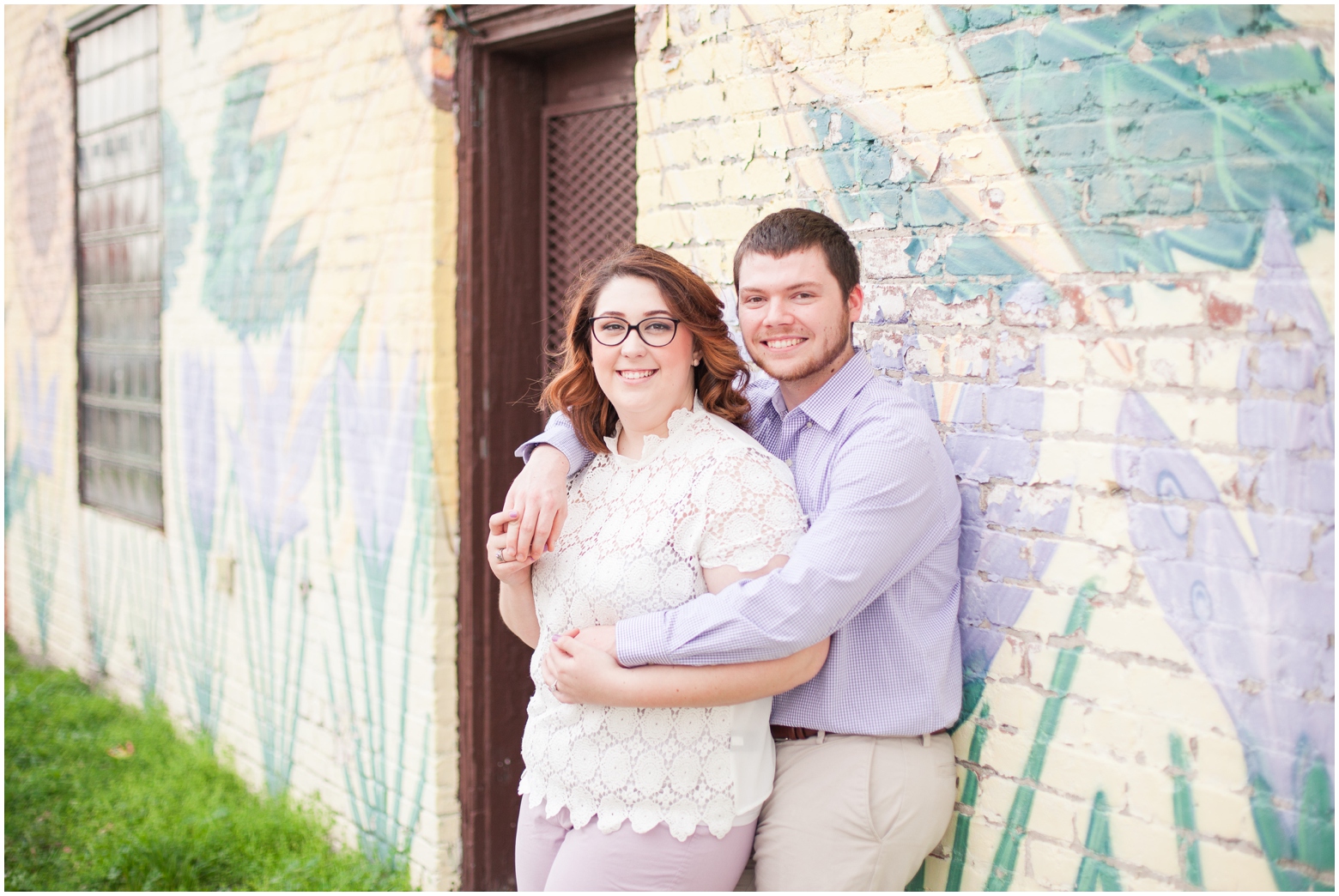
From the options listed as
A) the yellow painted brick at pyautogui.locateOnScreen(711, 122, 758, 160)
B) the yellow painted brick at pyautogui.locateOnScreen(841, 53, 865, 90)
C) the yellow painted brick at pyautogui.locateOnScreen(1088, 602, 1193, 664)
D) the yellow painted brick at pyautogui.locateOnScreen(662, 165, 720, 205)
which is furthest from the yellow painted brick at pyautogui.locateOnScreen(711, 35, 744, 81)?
the yellow painted brick at pyautogui.locateOnScreen(1088, 602, 1193, 664)

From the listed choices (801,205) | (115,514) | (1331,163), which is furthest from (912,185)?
(115,514)

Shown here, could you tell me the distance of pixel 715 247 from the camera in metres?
2.85

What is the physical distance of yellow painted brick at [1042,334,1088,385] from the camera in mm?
2125

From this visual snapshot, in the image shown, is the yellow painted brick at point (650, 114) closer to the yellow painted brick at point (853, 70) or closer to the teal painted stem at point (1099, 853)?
the yellow painted brick at point (853, 70)

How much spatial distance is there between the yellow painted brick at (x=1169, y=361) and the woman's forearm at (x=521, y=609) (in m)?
1.37

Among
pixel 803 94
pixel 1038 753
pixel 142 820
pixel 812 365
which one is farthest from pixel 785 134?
pixel 142 820

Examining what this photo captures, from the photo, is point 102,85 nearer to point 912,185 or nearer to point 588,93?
point 588,93

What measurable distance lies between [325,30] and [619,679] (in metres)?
3.25

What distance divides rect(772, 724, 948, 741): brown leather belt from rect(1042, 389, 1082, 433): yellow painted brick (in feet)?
2.27

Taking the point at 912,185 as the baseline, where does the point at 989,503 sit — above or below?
below

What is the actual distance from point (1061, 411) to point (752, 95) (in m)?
1.19

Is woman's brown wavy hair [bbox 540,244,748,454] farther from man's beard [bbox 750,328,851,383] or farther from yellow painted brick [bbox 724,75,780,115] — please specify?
yellow painted brick [bbox 724,75,780,115]

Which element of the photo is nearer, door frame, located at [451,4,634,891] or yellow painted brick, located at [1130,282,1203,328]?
yellow painted brick, located at [1130,282,1203,328]

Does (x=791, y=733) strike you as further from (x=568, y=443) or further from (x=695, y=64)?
(x=695, y=64)
